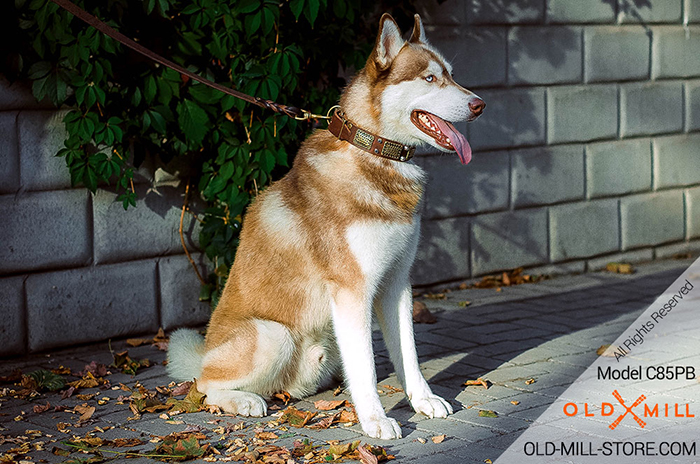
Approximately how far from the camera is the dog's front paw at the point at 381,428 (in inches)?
156

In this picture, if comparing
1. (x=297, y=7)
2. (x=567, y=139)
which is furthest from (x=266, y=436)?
(x=567, y=139)

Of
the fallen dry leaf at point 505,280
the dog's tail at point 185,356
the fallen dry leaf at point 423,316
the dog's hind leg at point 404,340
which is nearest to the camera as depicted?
the dog's hind leg at point 404,340

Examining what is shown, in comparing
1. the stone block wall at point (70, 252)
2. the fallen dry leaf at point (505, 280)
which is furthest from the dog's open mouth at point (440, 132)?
the fallen dry leaf at point (505, 280)

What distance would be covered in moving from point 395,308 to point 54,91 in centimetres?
238

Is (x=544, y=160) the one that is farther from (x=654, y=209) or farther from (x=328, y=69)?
(x=328, y=69)

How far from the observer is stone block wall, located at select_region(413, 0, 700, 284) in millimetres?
7133

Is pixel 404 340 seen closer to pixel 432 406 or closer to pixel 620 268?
pixel 432 406

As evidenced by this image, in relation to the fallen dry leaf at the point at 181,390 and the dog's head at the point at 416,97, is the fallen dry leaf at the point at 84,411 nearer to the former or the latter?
the fallen dry leaf at the point at 181,390

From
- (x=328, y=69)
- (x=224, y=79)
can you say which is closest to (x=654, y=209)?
(x=328, y=69)

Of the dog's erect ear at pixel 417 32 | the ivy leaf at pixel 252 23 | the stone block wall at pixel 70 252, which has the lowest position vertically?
the stone block wall at pixel 70 252

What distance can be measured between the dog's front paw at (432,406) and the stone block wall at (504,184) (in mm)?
2224

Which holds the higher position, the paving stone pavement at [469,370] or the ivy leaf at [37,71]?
the ivy leaf at [37,71]

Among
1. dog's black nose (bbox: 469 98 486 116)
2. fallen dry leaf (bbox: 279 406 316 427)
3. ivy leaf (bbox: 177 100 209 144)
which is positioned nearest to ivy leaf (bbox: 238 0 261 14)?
ivy leaf (bbox: 177 100 209 144)

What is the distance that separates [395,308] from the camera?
4.40m
